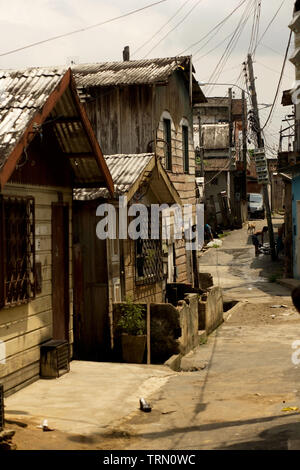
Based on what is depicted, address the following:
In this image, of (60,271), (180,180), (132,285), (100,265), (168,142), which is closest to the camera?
(60,271)

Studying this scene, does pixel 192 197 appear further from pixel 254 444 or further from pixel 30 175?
pixel 254 444

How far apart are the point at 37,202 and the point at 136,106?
357 inches

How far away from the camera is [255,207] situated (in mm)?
52656

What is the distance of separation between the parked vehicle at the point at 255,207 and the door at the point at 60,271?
41.6 meters

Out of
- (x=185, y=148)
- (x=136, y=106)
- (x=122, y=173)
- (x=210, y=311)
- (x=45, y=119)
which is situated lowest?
(x=210, y=311)

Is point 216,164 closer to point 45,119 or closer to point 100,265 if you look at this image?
point 100,265

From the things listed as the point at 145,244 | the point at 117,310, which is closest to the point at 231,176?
the point at 145,244

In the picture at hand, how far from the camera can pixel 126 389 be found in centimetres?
1015

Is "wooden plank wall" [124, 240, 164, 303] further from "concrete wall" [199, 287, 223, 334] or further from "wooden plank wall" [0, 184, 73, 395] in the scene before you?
"wooden plank wall" [0, 184, 73, 395]

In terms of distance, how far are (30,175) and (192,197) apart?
44.1 feet

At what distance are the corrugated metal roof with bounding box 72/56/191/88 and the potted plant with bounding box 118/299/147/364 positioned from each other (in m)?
7.76

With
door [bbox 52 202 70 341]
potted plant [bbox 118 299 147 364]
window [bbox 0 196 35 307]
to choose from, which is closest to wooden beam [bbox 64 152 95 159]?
door [bbox 52 202 70 341]

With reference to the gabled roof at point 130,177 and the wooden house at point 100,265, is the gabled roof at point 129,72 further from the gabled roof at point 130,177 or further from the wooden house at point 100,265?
the wooden house at point 100,265

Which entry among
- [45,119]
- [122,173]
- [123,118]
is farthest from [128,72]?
[45,119]
